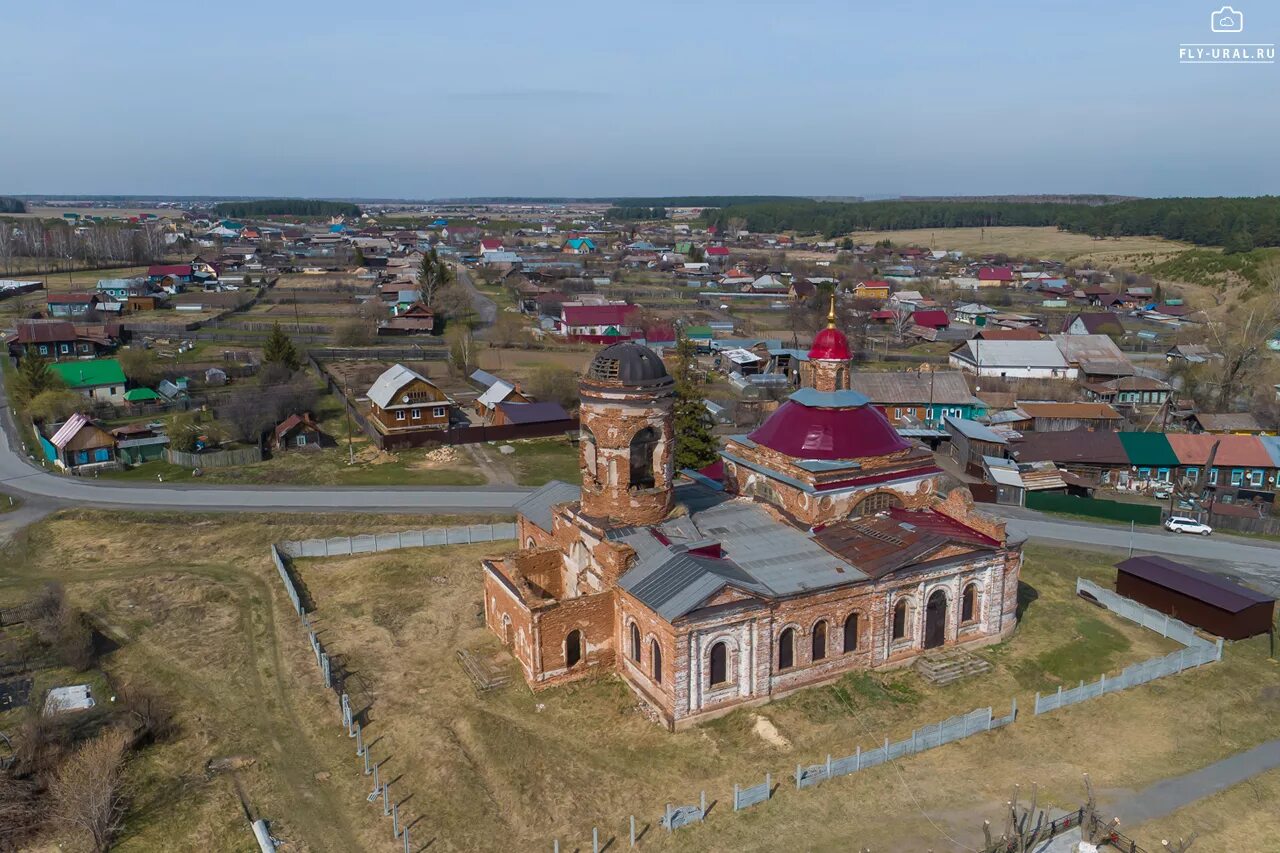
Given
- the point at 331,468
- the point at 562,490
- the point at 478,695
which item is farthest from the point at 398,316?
the point at 478,695

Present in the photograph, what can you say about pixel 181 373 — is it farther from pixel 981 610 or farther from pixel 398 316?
pixel 981 610

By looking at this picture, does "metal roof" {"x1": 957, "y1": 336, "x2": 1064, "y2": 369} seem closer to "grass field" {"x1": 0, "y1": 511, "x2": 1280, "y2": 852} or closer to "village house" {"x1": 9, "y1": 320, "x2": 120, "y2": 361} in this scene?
"grass field" {"x1": 0, "y1": 511, "x2": 1280, "y2": 852}

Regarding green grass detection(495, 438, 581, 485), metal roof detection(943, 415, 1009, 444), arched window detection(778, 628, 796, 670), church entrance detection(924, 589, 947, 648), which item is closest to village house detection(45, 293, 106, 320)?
green grass detection(495, 438, 581, 485)

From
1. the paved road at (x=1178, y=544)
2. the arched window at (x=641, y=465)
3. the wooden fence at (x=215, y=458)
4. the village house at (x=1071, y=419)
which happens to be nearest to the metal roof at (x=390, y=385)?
the wooden fence at (x=215, y=458)

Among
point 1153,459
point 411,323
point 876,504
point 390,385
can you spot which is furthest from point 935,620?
point 411,323

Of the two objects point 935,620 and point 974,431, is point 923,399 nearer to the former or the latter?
point 974,431
